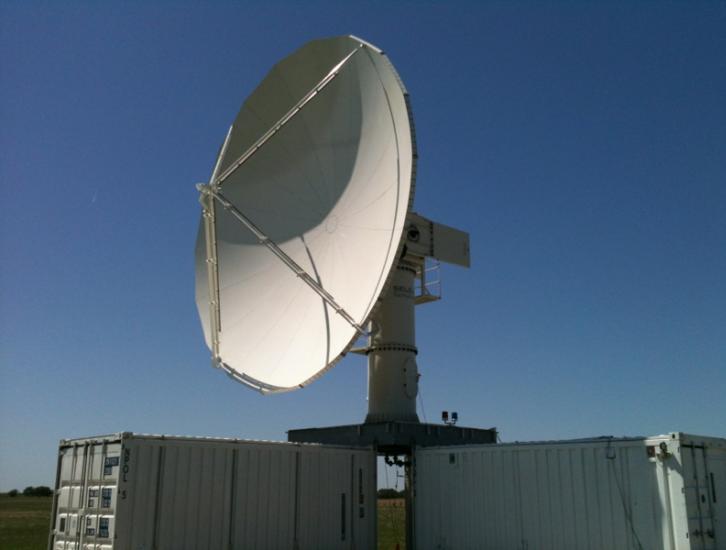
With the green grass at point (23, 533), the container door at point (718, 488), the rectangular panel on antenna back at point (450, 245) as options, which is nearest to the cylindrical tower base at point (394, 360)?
the rectangular panel on antenna back at point (450, 245)

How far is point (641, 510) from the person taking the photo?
15.7 m

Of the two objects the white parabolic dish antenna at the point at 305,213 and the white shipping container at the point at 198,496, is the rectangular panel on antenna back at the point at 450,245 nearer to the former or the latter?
the white parabolic dish antenna at the point at 305,213

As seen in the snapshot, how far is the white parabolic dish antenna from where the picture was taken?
18.2 metres

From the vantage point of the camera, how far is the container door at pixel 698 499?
49.6ft

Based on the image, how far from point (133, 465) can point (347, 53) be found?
40.9 feet

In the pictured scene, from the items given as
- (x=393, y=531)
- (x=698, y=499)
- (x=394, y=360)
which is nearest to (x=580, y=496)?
(x=698, y=499)

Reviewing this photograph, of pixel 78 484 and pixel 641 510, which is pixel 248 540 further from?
pixel 641 510

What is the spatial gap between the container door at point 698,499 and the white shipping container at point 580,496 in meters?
0.02

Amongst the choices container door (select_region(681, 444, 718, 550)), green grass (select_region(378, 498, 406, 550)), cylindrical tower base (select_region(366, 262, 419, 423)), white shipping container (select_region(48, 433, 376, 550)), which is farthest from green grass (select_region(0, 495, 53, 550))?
container door (select_region(681, 444, 718, 550))

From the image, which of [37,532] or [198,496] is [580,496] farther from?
[37,532]

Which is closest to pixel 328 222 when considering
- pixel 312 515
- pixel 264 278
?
pixel 264 278

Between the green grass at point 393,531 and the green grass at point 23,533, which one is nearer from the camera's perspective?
the green grass at point 393,531

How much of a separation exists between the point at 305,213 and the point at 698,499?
1303 centimetres

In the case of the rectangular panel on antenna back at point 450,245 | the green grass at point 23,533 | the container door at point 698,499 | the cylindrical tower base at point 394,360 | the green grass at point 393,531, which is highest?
the rectangular panel on antenna back at point 450,245
